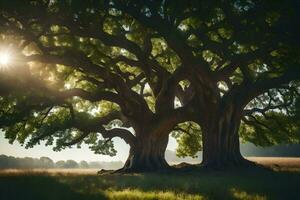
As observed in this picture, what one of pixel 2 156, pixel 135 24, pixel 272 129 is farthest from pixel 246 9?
pixel 2 156

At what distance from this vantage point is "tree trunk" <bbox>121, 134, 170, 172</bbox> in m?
28.3

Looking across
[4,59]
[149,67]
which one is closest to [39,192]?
[4,59]

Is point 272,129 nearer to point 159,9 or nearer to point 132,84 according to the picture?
point 132,84

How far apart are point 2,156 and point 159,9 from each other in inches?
4555

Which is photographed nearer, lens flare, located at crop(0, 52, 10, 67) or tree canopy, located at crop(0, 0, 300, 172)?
tree canopy, located at crop(0, 0, 300, 172)

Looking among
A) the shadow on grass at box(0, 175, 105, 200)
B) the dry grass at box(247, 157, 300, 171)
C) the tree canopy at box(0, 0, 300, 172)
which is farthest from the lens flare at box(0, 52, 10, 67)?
the dry grass at box(247, 157, 300, 171)

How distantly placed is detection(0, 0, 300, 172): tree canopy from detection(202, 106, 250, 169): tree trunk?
0.23 feet

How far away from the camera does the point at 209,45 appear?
19.0m

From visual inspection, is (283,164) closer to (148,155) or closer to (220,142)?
(220,142)

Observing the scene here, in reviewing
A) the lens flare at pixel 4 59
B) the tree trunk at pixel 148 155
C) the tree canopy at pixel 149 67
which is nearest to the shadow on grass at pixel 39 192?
the tree canopy at pixel 149 67

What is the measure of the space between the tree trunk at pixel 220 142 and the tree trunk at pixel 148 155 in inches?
133

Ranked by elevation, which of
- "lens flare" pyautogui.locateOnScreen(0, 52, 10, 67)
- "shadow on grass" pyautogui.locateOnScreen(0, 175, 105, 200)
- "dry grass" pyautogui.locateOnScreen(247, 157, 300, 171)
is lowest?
"shadow on grass" pyautogui.locateOnScreen(0, 175, 105, 200)

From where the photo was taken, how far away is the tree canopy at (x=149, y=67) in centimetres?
1845

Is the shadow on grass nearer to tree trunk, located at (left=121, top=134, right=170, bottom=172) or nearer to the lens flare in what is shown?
the lens flare
